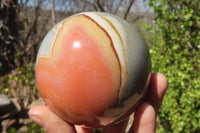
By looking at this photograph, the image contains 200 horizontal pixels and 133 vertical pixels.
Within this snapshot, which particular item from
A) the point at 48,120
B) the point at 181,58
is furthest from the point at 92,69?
the point at 181,58

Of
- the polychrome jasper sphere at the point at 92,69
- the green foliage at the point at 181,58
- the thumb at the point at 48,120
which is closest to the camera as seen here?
the polychrome jasper sphere at the point at 92,69

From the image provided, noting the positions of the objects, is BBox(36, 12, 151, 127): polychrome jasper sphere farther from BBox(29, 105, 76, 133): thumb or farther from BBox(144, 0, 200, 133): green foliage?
BBox(144, 0, 200, 133): green foliage

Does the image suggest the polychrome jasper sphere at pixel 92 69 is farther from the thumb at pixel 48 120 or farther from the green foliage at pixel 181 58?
the green foliage at pixel 181 58

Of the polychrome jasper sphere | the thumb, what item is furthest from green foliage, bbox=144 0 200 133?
the thumb

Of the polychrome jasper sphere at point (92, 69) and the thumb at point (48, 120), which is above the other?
the polychrome jasper sphere at point (92, 69)

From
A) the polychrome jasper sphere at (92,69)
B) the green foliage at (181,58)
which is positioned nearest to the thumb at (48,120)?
the polychrome jasper sphere at (92,69)

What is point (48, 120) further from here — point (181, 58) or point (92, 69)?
point (181, 58)

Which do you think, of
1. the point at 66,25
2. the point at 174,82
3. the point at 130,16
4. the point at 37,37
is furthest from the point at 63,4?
the point at 66,25
